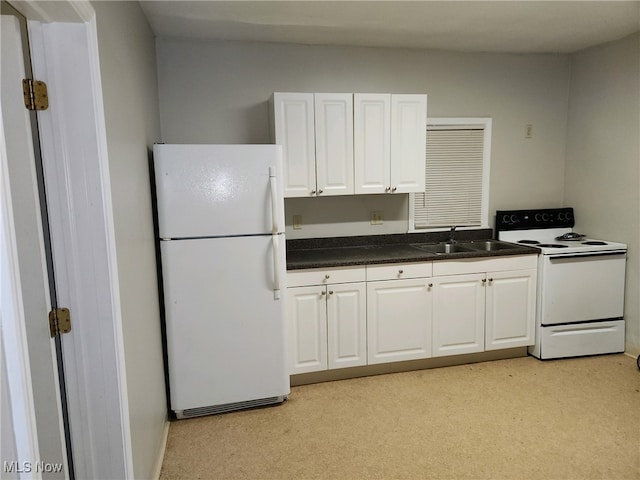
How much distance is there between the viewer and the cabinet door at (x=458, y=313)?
3.23 m

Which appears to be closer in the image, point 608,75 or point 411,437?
point 411,437

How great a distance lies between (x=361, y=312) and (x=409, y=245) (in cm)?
85

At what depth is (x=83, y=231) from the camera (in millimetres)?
1458

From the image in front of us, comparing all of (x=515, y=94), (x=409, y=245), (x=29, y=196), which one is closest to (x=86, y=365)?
(x=29, y=196)

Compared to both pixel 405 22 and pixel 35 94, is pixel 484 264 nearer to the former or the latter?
pixel 405 22

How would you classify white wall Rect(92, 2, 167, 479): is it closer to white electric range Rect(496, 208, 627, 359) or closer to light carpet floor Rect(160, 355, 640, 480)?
light carpet floor Rect(160, 355, 640, 480)

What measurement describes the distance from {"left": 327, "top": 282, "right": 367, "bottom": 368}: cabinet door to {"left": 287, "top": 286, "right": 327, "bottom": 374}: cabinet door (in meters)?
0.05

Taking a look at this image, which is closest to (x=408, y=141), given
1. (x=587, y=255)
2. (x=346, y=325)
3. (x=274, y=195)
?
(x=274, y=195)

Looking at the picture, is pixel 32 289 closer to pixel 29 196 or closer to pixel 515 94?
pixel 29 196

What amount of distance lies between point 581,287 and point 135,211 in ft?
10.7

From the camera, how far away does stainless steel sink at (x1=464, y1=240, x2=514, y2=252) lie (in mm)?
3576

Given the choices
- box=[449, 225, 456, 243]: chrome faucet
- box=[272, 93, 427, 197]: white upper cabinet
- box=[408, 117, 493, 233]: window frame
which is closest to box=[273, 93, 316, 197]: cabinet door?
box=[272, 93, 427, 197]: white upper cabinet

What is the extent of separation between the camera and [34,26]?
52.9 inches

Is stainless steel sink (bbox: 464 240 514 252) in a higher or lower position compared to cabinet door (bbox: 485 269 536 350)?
higher
